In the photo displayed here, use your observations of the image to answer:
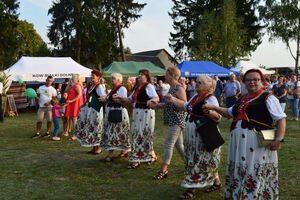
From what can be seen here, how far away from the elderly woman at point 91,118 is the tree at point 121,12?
999 inches

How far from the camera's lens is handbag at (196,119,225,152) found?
404 centimetres

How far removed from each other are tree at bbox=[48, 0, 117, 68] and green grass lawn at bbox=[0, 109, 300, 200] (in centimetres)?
2479

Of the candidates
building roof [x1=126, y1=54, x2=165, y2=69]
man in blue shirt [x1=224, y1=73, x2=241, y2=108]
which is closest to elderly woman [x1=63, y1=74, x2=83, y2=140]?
man in blue shirt [x1=224, y1=73, x2=241, y2=108]

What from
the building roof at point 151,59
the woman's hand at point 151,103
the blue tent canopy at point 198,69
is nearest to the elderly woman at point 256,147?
the woman's hand at point 151,103

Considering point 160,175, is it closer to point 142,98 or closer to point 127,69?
point 142,98

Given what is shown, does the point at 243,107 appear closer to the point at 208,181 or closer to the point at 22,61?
the point at 208,181

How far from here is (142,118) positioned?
5.82 m

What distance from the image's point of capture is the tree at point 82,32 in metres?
31.3

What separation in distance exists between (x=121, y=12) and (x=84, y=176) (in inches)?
1110

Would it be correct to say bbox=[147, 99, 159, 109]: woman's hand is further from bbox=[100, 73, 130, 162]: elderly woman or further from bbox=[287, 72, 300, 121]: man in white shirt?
bbox=[287, 72, 300, 121]: man in white shirt

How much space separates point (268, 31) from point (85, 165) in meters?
33.7

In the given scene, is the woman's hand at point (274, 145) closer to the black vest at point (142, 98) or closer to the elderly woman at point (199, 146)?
the elderly woman at point (199, 146)

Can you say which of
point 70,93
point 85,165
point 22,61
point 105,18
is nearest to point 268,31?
point 105,18

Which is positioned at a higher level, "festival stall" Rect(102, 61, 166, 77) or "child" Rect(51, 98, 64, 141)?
"festival stall" Rect(102, 61, 166, 77)
